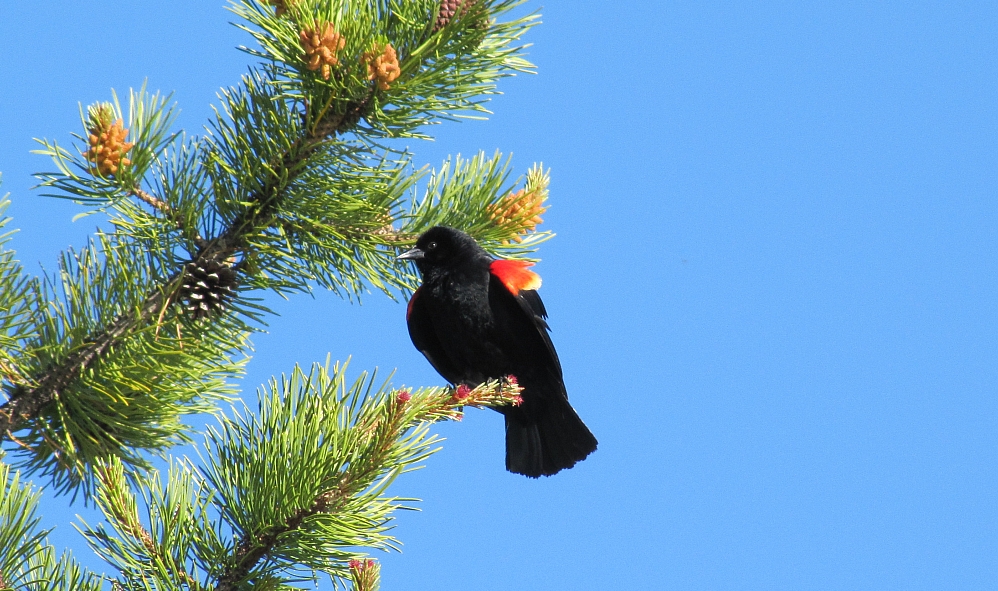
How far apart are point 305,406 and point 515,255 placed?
39.7 inches

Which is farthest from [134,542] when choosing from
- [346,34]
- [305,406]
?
[346,34]

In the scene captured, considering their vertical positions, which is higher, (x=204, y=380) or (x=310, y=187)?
(x=310, y=187)

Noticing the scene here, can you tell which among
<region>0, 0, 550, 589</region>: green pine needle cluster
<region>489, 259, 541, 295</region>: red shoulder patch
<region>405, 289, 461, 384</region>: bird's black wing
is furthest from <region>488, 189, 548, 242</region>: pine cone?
<region>405, 289, 461, 384</region>: bird's black wing

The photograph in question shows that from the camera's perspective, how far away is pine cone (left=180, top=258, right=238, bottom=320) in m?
→ 2.09

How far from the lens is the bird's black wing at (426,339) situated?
385 cm

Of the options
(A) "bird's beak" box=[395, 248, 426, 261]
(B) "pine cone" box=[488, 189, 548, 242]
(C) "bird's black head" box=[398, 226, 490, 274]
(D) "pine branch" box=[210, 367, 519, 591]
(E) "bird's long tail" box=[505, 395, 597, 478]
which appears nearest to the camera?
(D) "pine branch" box=[210, 367, 519, 591]

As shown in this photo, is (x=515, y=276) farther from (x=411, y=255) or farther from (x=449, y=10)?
(x=449, y=10)

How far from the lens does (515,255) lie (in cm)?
269

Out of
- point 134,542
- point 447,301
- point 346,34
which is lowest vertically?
point 134,542

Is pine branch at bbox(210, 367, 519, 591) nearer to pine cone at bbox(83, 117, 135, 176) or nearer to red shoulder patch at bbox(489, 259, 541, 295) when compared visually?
pine cone at bbox(83, 117, 135, 176)

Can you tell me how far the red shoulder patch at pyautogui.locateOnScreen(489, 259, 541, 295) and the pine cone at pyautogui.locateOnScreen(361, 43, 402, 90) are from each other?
1.58 m

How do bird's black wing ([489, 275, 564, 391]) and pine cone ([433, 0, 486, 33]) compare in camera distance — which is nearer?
pine cone ([433, 0, 486, 33])

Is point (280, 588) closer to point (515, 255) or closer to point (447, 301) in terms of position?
point (515, 255)

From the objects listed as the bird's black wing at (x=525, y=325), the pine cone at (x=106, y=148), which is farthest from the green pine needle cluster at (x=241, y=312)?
the bird's black wing at (x=525, y=325)
